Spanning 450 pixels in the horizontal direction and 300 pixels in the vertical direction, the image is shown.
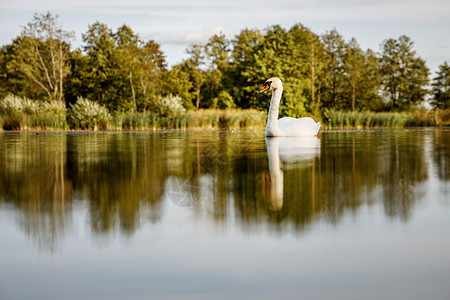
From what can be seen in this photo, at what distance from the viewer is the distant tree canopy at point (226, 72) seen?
44.3 meters

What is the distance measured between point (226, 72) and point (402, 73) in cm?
2478

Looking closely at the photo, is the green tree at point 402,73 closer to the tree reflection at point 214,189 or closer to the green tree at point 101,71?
the green tree at point 101,71

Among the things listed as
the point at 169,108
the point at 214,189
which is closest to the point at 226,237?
the point at 214,189

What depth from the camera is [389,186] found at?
18.8 ft

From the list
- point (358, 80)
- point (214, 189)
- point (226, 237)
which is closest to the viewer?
point (226, 237)

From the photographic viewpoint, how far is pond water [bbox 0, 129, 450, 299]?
2.67m

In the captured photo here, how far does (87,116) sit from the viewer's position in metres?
31.6

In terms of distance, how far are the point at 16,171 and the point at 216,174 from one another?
3.20m

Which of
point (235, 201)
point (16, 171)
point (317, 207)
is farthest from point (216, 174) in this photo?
point (16, 171)

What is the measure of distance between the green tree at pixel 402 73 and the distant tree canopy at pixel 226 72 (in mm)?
134

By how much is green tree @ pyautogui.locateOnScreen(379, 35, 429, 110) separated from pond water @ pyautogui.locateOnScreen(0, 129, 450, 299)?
6071 centimetres

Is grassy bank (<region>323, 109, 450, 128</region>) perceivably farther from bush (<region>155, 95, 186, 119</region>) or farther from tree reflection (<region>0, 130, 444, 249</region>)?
tree reflection (<region>0, 130, 444, 249</region>)

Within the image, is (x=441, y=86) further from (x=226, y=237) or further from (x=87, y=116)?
(x=226, y=237)

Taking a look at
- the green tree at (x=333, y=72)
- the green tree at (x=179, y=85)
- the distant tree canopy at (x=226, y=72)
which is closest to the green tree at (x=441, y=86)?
the distant tree canopy at (x=226, y=72)
